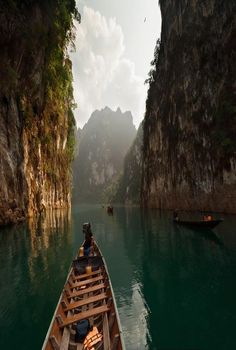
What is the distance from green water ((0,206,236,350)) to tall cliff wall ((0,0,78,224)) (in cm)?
1397

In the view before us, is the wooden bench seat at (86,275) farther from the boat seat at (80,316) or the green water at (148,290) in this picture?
the boat seat at (80,316)

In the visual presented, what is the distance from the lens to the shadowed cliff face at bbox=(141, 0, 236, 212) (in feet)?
117

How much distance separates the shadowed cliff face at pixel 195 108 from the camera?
117ft

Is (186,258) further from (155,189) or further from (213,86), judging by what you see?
(155,189)

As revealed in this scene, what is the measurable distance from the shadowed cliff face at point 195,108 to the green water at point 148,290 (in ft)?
57.1

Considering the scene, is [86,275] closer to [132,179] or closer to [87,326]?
[87,326]

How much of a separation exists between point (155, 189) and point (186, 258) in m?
48.5

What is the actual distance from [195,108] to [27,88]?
28.4 meters

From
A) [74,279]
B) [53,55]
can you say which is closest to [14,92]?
[53,55]

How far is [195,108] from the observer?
44625 mm

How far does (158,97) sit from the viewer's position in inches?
2504

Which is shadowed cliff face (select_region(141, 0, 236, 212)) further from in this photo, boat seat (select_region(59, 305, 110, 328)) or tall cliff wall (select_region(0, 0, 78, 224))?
boat seat (select_region(59, 305, 110, 328))

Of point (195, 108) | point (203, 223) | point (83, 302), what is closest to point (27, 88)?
point (195, 108)

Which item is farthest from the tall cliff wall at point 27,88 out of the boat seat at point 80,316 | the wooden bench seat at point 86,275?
the boat seat at point 80,316
